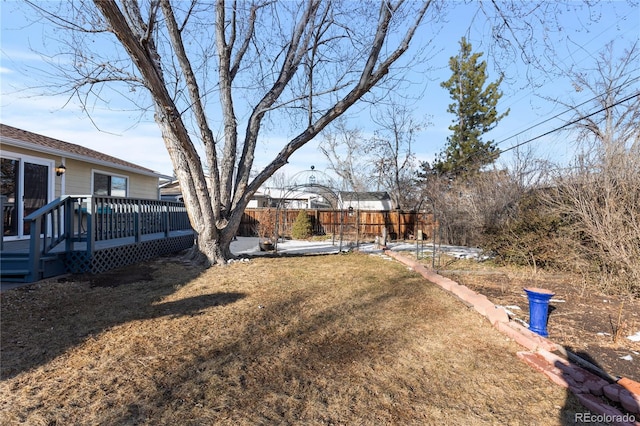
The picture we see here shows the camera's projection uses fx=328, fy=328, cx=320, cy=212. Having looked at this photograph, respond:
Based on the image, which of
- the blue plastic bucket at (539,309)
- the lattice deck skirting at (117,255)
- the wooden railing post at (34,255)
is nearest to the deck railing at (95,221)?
the wooden railing post at (34,255)

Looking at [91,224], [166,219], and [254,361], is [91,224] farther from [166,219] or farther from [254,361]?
[254,361]

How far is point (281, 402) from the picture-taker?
6.97 ft

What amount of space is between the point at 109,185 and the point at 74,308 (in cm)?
772

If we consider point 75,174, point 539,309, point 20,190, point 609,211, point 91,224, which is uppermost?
point 75,174

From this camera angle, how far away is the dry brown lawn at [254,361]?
6.65 feet

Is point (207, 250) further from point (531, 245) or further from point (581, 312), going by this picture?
point (531, 245)

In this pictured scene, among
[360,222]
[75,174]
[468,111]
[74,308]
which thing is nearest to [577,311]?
[74,308]

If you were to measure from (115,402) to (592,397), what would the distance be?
3.21 metres

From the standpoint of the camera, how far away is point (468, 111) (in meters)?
19.6

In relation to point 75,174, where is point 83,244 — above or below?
below

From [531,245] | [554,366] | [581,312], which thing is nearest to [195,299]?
[554,366]

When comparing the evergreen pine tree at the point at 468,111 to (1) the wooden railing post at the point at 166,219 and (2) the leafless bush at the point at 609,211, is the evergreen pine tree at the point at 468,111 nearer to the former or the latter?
(2) the leafless bush at the point at 609,211

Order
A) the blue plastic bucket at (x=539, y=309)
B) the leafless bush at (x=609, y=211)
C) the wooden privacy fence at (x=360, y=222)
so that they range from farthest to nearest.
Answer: the wooden privacy fence at (x=360, y=222) → the leafless bush at (x=609, y=211) → the blue plastic bucket at (x=539, y=309)

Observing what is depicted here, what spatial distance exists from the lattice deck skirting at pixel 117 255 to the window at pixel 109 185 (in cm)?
338
